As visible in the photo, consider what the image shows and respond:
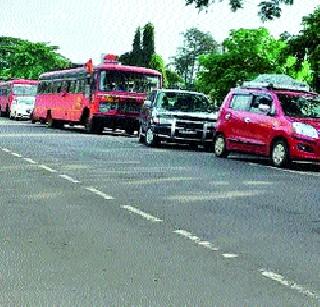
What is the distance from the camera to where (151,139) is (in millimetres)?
26109

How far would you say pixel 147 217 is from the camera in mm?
9812

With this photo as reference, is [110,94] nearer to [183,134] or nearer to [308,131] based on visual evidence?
[183,134]

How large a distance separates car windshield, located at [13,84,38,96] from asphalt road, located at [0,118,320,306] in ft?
129

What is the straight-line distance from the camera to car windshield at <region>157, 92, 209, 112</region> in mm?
26344

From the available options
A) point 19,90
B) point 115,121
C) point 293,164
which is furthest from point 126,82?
point 19,90

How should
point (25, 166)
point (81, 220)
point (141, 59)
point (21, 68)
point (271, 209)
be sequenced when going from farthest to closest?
point (141, 59)
point (21, 68)
point (25, 166)
point (271, 209)
point (81, 220)

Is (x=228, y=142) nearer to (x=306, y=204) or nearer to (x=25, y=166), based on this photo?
(x=25, y=166)

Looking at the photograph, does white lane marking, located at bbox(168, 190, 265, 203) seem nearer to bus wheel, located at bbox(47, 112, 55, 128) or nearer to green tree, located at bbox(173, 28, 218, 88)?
bus wheel, located at bbox(47, 112, 55, 128)

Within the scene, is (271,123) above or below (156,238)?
above

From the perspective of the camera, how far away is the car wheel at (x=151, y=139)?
A: 1023 inches

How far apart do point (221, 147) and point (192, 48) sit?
405 ft

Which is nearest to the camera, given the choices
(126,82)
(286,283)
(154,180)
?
(286,283)

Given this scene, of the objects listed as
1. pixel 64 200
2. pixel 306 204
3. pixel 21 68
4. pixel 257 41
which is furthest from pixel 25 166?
pixel 21 68

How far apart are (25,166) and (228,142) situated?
655 cm
